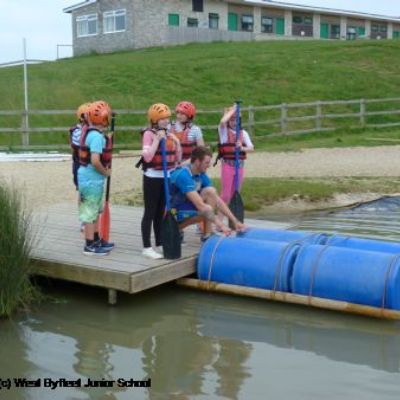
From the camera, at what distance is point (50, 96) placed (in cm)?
2638

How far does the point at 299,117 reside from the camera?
2545 cm

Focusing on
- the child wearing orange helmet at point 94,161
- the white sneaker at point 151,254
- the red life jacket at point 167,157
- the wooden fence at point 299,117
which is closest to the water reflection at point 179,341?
the white sneaker at point 151,254

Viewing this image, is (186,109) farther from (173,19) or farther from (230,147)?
(173,19)

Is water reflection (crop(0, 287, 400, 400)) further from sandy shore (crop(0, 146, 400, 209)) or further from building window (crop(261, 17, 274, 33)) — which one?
building window (crop(261, 17, 274, 33))

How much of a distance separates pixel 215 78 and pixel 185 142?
2334 cm

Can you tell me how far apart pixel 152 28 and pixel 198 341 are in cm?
3925

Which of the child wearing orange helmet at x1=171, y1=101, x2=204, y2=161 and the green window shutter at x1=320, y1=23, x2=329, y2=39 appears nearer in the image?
the child wearing orange helmet at x1=171, y1=101, x2=204, y2=161

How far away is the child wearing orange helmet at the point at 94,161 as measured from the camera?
671cm

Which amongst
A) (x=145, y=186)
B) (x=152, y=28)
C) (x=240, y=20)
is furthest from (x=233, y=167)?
(x=240, y=20)

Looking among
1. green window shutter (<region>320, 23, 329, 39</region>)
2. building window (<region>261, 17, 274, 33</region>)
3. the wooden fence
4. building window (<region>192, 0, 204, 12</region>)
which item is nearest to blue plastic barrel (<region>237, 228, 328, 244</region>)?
the wooden fence

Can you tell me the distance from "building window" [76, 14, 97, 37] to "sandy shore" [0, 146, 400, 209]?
2900 cm

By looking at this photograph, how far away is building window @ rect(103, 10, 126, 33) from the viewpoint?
4362cm

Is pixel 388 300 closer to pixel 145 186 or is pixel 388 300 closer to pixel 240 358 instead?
pixel 240 358

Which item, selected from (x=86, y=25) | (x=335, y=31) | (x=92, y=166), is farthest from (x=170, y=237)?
(x=335, y=31)
